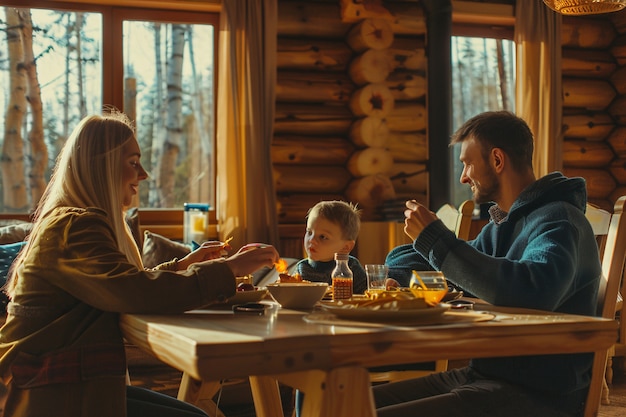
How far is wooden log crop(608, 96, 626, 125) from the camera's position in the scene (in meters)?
7.27

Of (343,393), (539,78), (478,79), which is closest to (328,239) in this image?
(343,393)

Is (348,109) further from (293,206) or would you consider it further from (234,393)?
(234,393)

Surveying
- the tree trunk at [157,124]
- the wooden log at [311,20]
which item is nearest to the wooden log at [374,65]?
the wooden log at [311,20]

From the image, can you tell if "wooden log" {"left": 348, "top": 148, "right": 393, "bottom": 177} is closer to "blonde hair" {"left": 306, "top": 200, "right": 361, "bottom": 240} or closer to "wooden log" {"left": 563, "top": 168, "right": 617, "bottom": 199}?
Answer: "wooden log" {"left": 563, "top": 168, "right": 617, "bottom": 199}

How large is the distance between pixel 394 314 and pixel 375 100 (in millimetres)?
4661

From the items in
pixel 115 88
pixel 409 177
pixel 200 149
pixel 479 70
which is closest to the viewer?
pixel 115 88

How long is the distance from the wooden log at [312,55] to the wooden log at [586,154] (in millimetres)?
2174

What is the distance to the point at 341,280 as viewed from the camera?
2.28 metres

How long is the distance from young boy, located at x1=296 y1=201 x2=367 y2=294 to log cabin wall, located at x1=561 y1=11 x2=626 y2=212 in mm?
4381

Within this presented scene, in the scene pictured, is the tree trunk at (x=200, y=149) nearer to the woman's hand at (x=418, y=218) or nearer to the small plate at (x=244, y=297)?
the small plate at (x=244, y=297)

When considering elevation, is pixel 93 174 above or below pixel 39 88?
below

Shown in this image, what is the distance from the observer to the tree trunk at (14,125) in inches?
229

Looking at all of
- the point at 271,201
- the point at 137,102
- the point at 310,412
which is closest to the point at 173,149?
the point at 137,102

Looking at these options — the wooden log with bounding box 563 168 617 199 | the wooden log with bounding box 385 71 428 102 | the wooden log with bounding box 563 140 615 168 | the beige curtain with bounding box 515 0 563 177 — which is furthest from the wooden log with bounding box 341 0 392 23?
the wooden log with bounding box 563 168 617 199
